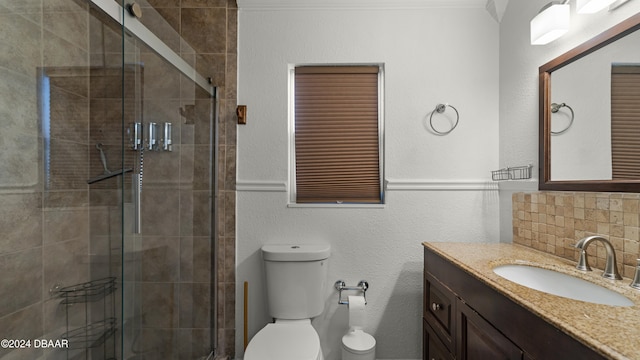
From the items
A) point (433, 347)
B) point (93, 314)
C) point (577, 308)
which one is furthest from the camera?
point (433, 347)

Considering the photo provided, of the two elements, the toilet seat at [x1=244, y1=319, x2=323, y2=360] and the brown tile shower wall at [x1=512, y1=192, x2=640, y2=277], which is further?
the toilet seat at [x1=244, y1=319, x2=323, y2=360]

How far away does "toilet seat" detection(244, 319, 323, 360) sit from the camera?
1237 millimetres

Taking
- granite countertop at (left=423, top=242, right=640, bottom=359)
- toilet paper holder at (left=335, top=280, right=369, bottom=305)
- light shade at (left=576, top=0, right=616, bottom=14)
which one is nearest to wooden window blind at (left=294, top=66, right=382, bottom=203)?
toilet paper holder at (left=335, top=280, right=369, bottom=305)

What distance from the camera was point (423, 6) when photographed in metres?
1.80

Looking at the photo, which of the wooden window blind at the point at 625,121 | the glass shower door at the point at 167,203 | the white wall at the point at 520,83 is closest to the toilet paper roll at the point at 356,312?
the glass shower door at the point at 167,203

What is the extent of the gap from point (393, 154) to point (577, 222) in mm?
947

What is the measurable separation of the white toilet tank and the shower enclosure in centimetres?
49

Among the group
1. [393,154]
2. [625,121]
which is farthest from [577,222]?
[393,154]

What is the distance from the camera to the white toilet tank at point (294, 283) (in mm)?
1667

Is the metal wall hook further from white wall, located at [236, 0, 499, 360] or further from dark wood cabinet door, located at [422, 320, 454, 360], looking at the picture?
dark wood cabinet door, located at [422, 320, 454, 360]

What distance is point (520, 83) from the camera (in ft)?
5.28

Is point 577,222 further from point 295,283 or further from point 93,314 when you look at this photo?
point 93,314

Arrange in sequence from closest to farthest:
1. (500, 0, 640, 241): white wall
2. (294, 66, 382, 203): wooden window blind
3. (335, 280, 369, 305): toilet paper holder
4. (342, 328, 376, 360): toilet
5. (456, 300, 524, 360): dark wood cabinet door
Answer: (456, 300, 524, 360): dark wood cabinet door → (500, 0, 640, 241): white wall → (342, 328, 376, 360): toilet → (335, 280, 369, 305): toilet paper holder → (294, 66, 382, 203): wooden window blind

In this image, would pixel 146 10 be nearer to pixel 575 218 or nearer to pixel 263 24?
pixel 263 24
